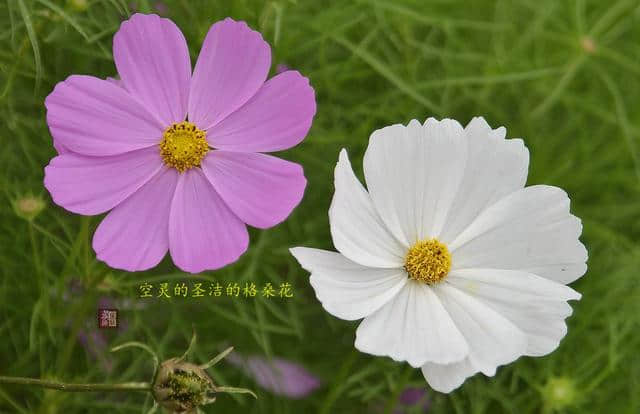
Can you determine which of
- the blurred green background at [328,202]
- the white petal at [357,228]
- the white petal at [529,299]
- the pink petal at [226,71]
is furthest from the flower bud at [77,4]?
the white petal at [529,299]

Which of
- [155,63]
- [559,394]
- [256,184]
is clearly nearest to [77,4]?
[155,63]

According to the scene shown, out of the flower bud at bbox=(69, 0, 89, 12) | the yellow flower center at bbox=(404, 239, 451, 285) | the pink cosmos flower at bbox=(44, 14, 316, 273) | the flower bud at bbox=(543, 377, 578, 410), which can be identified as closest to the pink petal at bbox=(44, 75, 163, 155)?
the pink cosmos flower at bbox=(44, 14, 316, 273)

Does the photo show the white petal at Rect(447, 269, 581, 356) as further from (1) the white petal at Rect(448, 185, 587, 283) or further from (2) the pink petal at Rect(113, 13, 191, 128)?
(2) the pink petal at Rect(113, 13, 191, 128)

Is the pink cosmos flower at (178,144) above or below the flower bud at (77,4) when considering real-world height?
below

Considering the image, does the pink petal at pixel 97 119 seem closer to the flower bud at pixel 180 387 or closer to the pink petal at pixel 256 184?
the pink petal at pixel 256 184

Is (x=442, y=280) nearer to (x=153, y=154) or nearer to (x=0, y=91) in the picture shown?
(x=153, y=154)

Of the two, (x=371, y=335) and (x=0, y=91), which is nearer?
(x=371, y=335)

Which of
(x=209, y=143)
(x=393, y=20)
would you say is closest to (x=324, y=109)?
(x=393, y=20)
